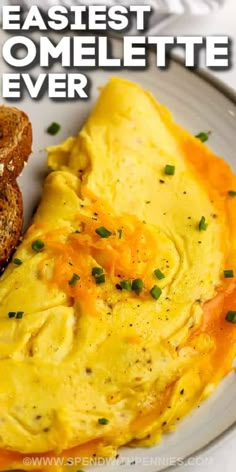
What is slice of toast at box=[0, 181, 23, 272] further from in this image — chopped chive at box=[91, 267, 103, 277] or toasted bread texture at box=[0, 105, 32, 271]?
chopped chive at box=[91, 267, 103, 277]

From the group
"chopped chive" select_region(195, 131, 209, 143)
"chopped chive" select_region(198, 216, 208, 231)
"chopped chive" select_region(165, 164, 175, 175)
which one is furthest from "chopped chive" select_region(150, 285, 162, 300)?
"chopped chive" select_region(195, 131, 209, 143)

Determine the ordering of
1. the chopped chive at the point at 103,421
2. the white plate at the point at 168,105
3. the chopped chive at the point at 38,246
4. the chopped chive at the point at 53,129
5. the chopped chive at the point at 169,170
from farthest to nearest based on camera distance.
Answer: the chopped chive at the point at 53,129 → the white plate at the point at 168,105 → the chopped chive at the point at 169,170 → the chopped chive at the point at 38,246 → the chopped chive at the point at 103,421

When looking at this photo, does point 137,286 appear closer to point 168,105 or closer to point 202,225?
point 202,225

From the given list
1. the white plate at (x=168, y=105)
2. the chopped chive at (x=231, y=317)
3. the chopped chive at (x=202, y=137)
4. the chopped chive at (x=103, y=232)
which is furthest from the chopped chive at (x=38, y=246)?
the chopped chive at (x=202, y=137)

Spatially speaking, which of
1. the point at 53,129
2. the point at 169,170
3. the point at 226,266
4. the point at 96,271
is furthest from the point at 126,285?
the point at 53,129

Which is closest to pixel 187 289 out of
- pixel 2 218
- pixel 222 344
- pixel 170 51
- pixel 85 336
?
pixel 222 344

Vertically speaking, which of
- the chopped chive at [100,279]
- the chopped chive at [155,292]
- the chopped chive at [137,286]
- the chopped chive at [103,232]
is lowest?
the chopped chive at [155,292]

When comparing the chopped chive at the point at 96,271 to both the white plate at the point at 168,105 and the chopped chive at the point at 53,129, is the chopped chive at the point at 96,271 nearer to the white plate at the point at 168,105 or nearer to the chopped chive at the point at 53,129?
the white plate at the point at 168,105
